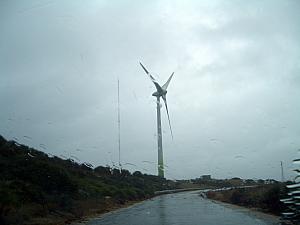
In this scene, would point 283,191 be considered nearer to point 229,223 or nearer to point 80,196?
point 229,223

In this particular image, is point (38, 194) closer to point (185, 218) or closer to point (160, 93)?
point (185, 218)

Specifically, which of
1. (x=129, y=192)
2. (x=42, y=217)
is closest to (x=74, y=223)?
(x=42, y=217)

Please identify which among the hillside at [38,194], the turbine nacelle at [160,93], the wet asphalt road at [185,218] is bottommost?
the wet asphalt road at [185,218]

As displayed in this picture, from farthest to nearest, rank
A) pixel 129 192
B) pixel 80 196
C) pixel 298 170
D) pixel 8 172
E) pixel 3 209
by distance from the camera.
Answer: pixel 129 192, pixel 80 196, pixel 8 172, pixel 3 209, pixel 298 170

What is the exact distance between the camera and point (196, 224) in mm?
26906

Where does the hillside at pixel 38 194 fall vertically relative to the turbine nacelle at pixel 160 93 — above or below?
below

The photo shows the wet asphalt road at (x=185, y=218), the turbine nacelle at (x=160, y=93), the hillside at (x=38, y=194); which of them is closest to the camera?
the wet asphalt road at (x=185, y=218)

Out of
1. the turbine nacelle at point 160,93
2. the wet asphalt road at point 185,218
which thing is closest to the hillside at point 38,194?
the wet asphalt road at point 185,218

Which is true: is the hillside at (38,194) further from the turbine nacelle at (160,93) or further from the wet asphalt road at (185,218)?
the turbine nacelle at (160,93)

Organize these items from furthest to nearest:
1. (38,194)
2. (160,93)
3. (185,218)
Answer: (160,93) → (38,194) → (185,218)

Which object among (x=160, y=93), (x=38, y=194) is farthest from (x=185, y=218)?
(x=160, y=93)

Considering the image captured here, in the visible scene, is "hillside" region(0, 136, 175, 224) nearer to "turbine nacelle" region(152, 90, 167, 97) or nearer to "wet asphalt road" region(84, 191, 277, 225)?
"wet asphalt road" region(84, 191, 277, 225)

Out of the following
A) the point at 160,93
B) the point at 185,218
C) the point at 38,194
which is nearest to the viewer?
the point at 185,218

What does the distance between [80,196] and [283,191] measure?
24.5 m
